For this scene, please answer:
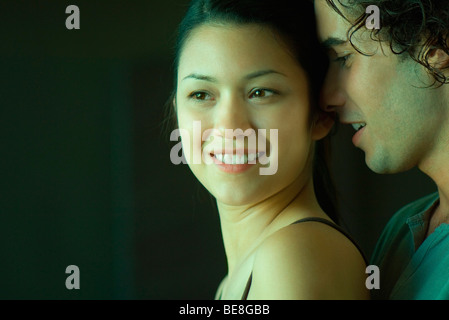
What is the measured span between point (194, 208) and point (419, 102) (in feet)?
4.12

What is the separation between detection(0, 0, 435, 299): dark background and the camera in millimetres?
1542

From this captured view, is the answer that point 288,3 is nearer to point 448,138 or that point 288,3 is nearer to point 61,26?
point 448,138

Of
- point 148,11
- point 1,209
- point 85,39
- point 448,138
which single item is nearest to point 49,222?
point 1,209

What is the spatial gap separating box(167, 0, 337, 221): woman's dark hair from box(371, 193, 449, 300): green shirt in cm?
25

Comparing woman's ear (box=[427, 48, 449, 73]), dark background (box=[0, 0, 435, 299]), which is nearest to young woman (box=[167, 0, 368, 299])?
woman's ear (box=[427, 48, 449, 73])

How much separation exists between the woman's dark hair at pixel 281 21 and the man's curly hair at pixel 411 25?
52mm

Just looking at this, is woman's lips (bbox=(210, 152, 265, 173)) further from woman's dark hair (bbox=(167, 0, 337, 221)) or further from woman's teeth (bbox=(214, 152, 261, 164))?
woman's dark hair (bbox=(167, 0, 337, 221))

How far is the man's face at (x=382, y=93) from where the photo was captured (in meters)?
0.84

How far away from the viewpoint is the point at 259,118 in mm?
786

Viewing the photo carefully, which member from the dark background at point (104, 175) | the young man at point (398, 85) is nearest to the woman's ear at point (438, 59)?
the young man at point (398, 85)

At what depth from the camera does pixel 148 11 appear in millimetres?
1705

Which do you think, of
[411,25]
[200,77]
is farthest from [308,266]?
[411,25]

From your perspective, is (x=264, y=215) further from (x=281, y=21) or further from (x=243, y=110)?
(x=281, y=21)

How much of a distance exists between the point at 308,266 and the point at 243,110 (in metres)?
0.23
